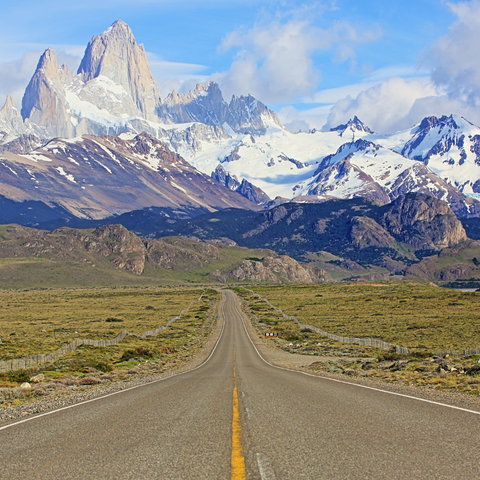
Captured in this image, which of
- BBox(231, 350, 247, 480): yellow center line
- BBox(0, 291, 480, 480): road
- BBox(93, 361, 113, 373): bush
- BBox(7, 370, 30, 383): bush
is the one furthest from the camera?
BBox(93, 361, 113, 373): bush

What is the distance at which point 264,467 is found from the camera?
11.2 metres

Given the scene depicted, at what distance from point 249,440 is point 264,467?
2384 millimetres

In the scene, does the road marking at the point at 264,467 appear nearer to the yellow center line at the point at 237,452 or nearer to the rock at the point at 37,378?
the yellow center line at the point at 237,452

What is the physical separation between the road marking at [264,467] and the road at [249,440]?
22 mm

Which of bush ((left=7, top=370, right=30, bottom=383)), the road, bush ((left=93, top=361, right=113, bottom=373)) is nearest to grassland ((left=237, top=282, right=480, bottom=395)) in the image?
the road

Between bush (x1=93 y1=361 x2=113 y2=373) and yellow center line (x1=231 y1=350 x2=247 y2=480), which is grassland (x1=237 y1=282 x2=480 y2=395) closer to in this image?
yellow center line (x1=231 y1=350 x2=247 y2=480)

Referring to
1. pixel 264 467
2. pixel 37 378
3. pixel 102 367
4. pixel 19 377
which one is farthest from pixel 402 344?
pixel 264 467

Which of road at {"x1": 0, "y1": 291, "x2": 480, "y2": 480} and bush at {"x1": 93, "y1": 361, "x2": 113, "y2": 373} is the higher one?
road at {"x1": 0, "y1": 291, "x2": 480, "y2": 480}

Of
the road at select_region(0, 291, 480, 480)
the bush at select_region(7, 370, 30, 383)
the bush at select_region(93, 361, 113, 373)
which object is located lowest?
the bush at select_region(93, 361, 113, 373)

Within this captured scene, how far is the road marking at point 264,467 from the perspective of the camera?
10623 millimetres

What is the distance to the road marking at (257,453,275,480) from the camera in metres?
10.6

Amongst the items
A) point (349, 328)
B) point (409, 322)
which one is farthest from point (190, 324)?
point (409, 322)

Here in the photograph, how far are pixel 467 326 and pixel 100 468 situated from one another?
3120 inches

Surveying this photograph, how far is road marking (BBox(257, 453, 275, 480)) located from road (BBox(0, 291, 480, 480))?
22mm
